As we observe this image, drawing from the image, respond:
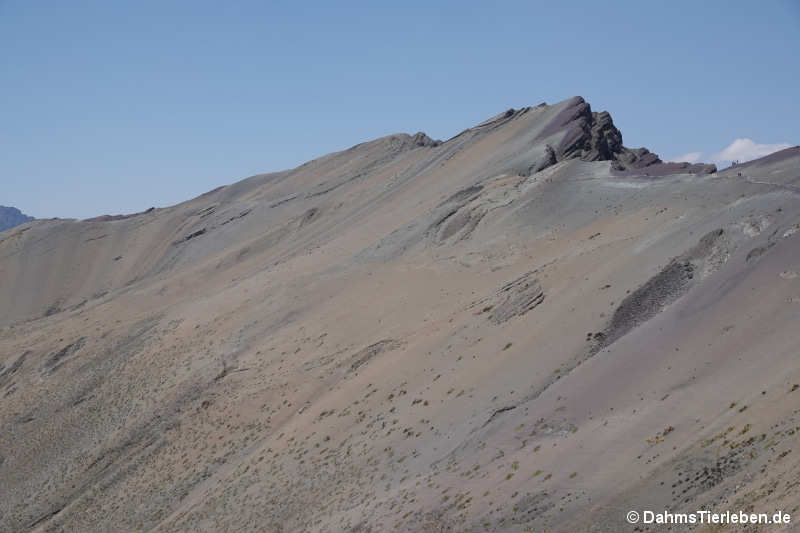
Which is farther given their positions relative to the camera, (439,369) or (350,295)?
(350,295)

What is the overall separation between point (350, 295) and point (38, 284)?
140 ft

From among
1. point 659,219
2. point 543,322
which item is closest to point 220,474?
point 543,322

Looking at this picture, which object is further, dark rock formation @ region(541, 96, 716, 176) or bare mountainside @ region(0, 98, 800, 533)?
dark rock formation @ region(541, 96, 716, 176)

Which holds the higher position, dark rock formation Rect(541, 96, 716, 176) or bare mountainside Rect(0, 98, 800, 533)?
dark rock formation Rect(541, 96, 716, 176)

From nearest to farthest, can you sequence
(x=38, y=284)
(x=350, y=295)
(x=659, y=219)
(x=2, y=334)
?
(x=659, y=219) < (x=350, y=295) < (x=2, y=334) < (x=38, y=284)

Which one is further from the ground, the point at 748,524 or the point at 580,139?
the point at 580,139

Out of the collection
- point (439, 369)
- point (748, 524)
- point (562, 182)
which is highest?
point (562, 182)

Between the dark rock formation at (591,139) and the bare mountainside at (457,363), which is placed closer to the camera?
the bare mountainside at (457,363)

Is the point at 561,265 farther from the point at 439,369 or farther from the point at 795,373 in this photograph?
the point at 795,373

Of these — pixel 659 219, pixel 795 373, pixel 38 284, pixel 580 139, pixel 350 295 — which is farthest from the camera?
pixel 38 284

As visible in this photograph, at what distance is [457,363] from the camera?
28.1 metres

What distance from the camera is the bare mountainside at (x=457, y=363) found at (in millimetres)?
18312

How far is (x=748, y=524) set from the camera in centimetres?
1240

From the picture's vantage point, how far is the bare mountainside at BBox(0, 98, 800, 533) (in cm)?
1831
